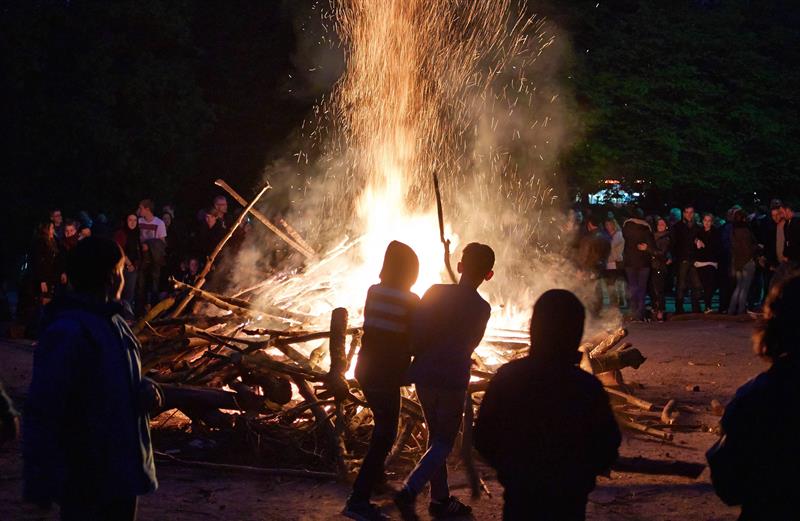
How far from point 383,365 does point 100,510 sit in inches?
98.4

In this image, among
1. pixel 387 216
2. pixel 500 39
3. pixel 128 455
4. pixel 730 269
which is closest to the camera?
pixel 128 455

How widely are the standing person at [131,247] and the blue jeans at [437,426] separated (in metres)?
11.1

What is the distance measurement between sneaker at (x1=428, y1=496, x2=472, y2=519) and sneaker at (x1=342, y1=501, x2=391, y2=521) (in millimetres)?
335

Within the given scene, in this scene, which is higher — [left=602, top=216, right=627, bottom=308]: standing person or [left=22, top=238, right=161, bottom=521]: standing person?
[left=602, top=216, right=627, bottom=308]: standing person

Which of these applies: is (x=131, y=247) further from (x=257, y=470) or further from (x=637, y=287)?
(x=257, y=470)

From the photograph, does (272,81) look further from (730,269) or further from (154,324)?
(154,324)

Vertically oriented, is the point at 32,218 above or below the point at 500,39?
below

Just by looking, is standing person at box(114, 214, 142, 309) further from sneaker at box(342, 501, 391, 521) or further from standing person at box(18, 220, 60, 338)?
sneaker at box(342, 501, 391, 521)

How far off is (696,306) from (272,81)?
15.1 metres

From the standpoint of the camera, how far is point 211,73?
28.8 m

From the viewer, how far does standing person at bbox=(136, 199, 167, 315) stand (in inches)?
651

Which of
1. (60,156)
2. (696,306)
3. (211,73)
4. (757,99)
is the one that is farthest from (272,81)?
(696,306)

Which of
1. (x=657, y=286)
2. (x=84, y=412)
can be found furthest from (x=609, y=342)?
(x=657, y=286)

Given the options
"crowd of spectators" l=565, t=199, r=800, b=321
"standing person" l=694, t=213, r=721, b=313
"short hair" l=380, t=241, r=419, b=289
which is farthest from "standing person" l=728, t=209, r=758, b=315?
"short hair" l=380, t=241, r=419, b=289
